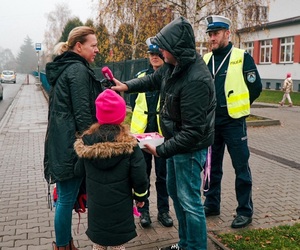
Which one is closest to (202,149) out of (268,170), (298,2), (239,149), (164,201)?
(239,149)

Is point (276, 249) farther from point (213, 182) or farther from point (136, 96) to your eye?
point (136, 96)

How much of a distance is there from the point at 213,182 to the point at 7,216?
252 centimetres

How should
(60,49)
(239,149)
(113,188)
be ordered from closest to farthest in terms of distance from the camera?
(113,188) < (60,49) < (239,149)

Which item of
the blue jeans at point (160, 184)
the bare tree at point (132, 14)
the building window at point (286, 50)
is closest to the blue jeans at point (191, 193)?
the blue jeans at point (160, 184)

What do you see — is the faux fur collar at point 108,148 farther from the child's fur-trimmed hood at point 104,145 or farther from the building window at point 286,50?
the building window at point 286,50

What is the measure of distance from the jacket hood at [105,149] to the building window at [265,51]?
31.3m

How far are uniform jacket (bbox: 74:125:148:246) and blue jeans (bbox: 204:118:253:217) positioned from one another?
5.12 ft

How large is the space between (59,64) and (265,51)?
105 feet

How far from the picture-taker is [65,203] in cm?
333

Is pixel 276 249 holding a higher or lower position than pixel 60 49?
lower

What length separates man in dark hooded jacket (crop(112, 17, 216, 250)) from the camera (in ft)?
9.48

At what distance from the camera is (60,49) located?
132 inches

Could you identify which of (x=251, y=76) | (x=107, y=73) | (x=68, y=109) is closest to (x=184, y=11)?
(x=251, y=76)

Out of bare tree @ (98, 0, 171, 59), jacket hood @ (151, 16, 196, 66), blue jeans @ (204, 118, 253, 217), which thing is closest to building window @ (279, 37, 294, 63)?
bare tree @ (98, 0, 171, 59)
